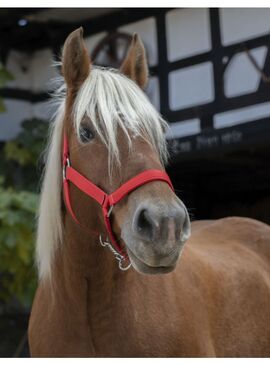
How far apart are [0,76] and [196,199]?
4.74ft

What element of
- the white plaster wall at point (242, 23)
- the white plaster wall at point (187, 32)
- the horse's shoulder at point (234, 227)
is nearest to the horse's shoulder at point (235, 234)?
the horse's shoulder at point (234, 227)

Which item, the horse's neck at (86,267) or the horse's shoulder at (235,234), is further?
the horse's shoulder at (235,234)

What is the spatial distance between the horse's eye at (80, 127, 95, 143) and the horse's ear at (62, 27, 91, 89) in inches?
6.9

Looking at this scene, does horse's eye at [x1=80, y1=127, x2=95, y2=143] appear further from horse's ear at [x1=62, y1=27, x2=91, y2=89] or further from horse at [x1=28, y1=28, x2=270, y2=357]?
horse's ear at [x1=62, y1=27, x2=91, y2=89]

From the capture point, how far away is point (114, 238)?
184cm

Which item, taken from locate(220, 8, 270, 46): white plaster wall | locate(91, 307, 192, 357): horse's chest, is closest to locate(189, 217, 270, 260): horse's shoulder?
locate(91, 307, 192, 357): horse's chest

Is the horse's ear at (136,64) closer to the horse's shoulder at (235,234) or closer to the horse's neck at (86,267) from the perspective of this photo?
the horse's neck at (86,267)

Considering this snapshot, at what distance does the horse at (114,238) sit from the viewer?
1.72 metres

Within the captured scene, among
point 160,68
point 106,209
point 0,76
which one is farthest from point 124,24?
point 106,209

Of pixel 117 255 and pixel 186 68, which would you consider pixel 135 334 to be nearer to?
pixel 117 255

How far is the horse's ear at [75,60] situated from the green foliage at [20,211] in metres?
1.72

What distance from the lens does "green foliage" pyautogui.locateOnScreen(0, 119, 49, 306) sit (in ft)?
12.0

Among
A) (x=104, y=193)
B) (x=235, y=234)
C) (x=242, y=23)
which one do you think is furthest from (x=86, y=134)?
(x=242, y=23)

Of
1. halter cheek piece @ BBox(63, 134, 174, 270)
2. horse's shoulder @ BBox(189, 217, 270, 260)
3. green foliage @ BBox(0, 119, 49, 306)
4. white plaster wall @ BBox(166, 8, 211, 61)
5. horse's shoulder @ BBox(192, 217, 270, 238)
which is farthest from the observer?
white plaster wall @ BBox(166, 8, 211, 61)
